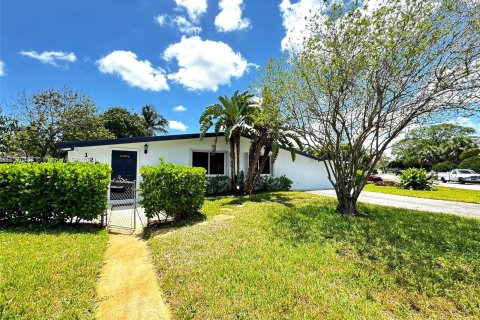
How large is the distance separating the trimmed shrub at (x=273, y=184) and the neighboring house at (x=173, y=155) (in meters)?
0.87

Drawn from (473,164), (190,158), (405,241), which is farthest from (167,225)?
(473,164)

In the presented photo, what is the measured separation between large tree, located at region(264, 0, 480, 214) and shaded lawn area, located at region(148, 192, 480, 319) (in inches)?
118

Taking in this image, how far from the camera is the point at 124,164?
1102 centimetres

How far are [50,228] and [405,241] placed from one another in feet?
28.6

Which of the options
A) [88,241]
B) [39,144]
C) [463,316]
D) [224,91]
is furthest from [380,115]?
[39,144]

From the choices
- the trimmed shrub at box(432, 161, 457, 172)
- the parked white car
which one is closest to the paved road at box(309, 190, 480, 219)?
the parked white car

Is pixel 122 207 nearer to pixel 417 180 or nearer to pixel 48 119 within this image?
pixel 48 119

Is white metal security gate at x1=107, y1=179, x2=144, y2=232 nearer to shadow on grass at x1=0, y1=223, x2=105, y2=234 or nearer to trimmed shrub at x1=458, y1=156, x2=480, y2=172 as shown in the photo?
shadow on grass at x1=0, y1=223, x2=105, y2=234

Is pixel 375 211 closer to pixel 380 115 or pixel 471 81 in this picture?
pixel 380 115

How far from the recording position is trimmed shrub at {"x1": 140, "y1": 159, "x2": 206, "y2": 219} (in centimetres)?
662

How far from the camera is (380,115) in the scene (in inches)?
284

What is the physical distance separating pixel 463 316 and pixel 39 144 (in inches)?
1062

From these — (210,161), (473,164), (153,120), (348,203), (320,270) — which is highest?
(153,120)

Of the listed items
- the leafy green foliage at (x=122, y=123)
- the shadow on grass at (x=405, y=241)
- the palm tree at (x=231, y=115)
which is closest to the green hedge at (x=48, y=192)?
the shadow on grass at (x=405, y=241)
